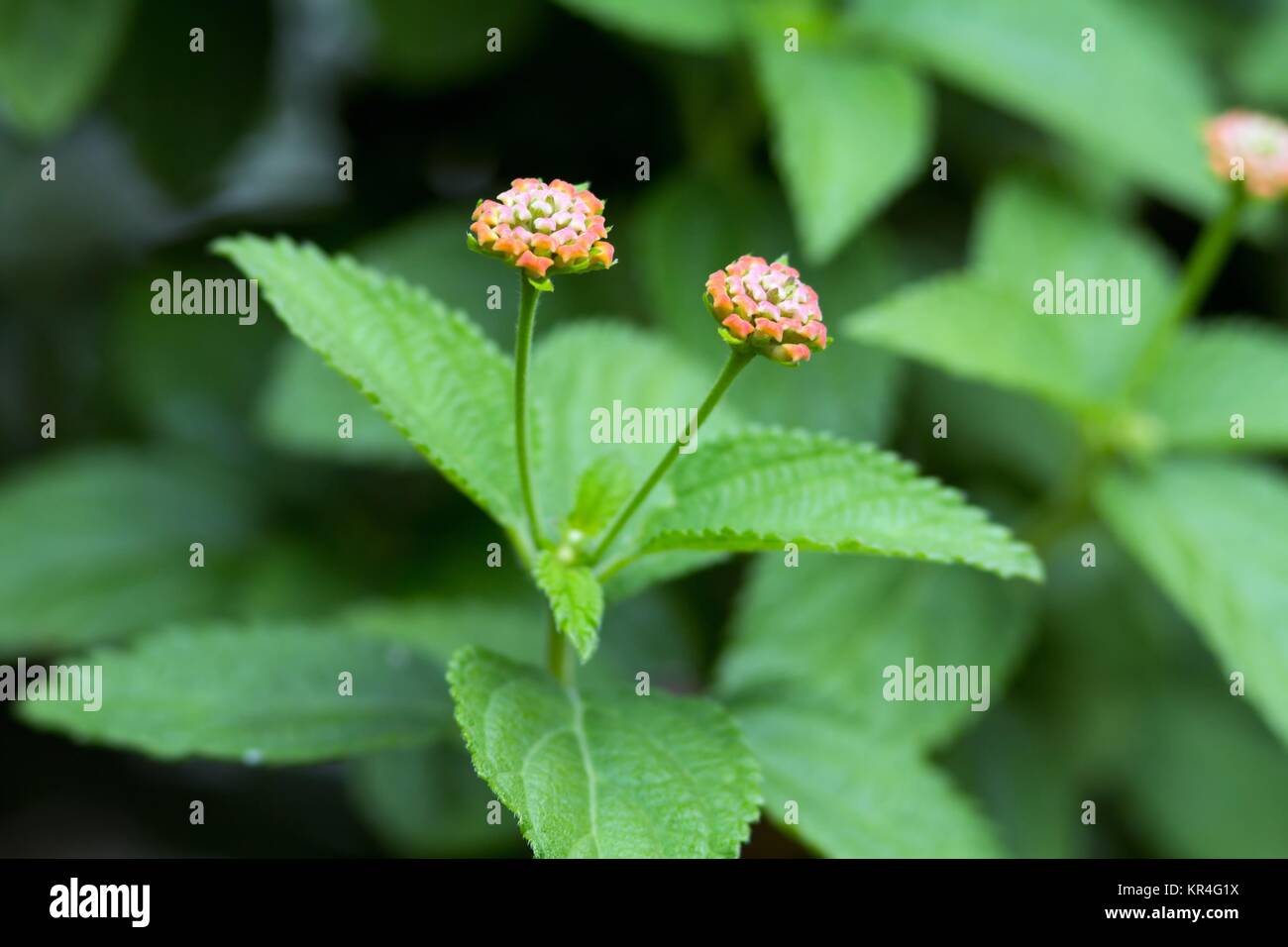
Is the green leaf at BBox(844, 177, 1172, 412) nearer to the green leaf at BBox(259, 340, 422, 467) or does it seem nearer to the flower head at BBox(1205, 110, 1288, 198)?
the flower head at BBox(1205, 110, 1288, 198)

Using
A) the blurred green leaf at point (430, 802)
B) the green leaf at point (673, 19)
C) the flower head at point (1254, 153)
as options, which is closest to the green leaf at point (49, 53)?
the green leaf at point (673, 19)

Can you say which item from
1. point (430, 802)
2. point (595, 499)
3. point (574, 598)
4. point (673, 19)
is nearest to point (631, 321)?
point (673, 19)

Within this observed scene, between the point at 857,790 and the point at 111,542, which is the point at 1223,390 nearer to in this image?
the point at 857,790

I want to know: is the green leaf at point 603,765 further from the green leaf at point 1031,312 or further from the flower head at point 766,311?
the green leaf at point 1031,312

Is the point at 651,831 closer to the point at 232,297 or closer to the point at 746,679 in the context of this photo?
the point at 746,679

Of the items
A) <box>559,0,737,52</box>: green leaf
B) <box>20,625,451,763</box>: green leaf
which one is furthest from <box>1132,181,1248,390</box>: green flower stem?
<box>20,625,451,763</box>: green leaf

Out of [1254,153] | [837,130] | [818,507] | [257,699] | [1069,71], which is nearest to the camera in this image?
[818,507]

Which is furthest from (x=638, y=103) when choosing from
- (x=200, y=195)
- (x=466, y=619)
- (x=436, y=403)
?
(x=436, y=403)
